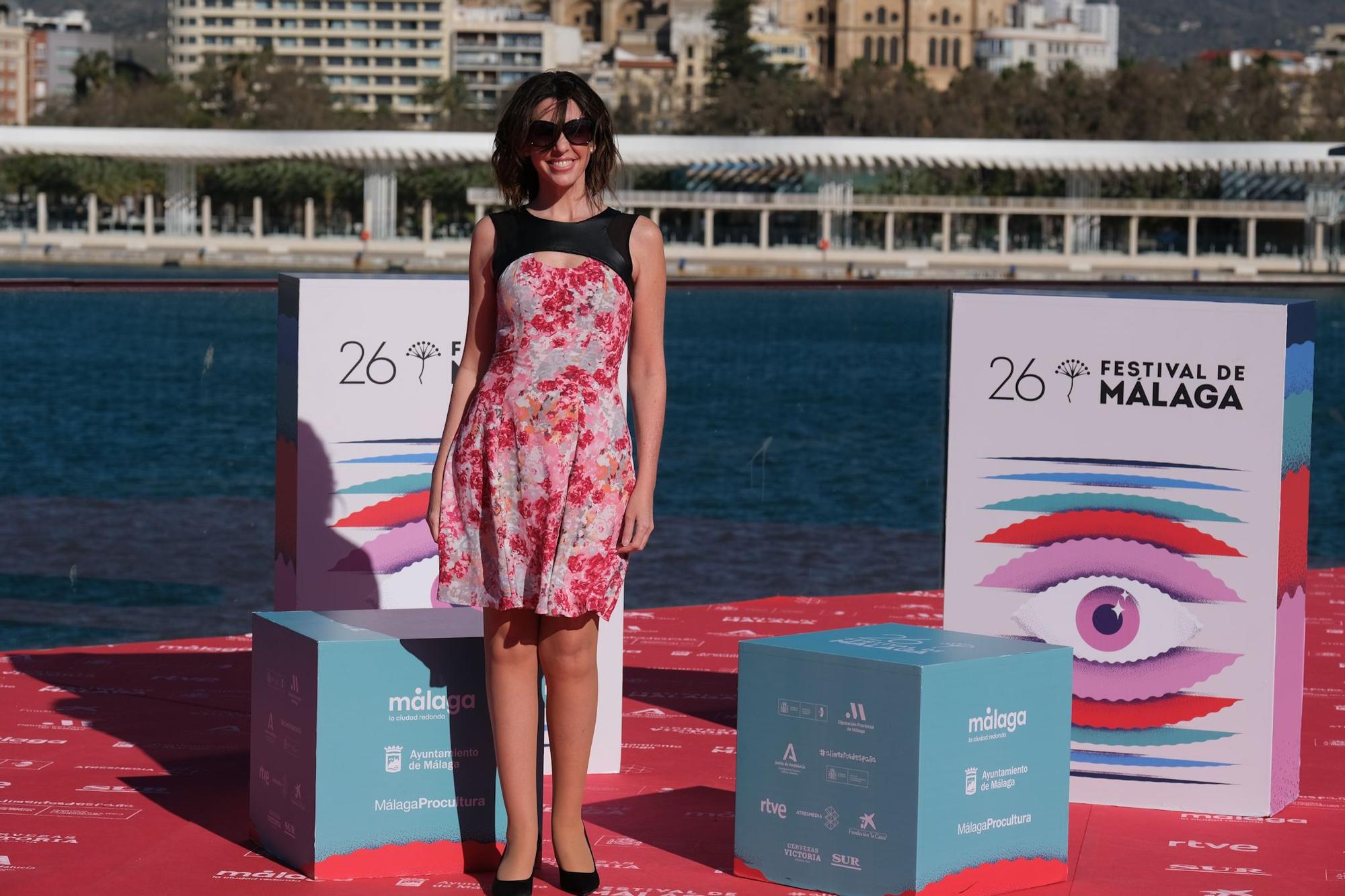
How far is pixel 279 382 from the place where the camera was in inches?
158

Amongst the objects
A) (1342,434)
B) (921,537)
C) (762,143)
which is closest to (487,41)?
(762,143)

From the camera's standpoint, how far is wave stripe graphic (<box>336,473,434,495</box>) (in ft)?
12.7

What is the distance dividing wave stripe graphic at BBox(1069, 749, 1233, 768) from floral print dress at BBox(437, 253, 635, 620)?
49.7 inches

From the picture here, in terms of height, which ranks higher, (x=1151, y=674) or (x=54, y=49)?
(x=54, y=49)

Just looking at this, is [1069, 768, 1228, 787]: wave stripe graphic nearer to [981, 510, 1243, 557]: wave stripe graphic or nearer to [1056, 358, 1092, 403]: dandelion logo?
[981, 510, 1243, 557]: wave stripe graphic

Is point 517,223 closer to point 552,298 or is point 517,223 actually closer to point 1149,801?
point 552,298

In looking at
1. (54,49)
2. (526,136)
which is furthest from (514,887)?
(54,49)

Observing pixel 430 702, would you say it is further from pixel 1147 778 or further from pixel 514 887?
pixel 1147 778

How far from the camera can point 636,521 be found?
2.85 meters

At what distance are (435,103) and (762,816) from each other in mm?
117107

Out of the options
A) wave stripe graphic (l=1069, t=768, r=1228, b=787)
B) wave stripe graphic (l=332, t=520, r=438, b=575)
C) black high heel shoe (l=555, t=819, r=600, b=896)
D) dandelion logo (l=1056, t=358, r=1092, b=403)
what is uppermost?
dandelion logo (l=1056, t=358, r=1092, b=403)

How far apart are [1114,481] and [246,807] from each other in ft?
5.56

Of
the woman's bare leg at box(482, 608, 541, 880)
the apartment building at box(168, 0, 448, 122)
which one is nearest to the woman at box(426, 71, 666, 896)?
the woman's bare leg at box(482, 608, 541, 880)

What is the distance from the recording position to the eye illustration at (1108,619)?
12.2 ft
